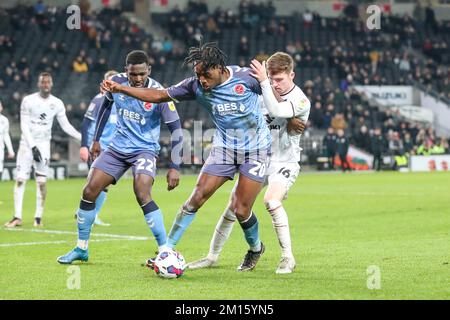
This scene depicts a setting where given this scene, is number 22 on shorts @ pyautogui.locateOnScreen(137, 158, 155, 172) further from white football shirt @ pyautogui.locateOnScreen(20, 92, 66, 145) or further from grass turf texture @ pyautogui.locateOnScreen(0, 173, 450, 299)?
white football shirt @ pyautogui.locateOnScreen(20, 92, 66, 145)

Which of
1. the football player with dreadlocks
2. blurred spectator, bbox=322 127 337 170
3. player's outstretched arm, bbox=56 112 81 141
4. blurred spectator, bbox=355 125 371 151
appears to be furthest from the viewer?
blurred spectator, bbox=355 125 371 151

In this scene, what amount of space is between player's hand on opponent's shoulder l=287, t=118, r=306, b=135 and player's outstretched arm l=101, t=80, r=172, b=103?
139cm

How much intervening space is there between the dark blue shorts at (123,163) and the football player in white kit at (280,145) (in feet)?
3.54

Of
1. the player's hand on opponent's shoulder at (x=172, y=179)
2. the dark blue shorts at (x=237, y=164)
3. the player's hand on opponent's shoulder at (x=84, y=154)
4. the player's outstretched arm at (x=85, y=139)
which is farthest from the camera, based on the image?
the player's outstretched arm at (x=85, y=139)

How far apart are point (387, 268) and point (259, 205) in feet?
35.6

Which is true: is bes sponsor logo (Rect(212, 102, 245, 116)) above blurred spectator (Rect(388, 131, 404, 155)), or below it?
above

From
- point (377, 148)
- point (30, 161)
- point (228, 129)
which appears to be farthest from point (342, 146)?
point (228, 129)

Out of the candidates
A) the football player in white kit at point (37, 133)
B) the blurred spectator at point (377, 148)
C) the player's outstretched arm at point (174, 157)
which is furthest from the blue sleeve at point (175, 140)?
the blurred spectator at point (377, 148)

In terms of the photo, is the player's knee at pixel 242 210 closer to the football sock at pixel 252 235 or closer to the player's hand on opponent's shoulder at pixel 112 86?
the football sock at pixel 252 235

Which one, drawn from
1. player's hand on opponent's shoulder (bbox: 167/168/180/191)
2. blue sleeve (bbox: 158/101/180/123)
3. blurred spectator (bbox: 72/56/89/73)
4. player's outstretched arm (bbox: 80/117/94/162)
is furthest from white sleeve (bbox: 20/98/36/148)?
blurred spectator (bbox: 72/56/89/73)

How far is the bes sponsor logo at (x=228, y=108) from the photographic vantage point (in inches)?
402

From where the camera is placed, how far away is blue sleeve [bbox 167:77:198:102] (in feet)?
33.6

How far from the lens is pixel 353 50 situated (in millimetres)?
50469
